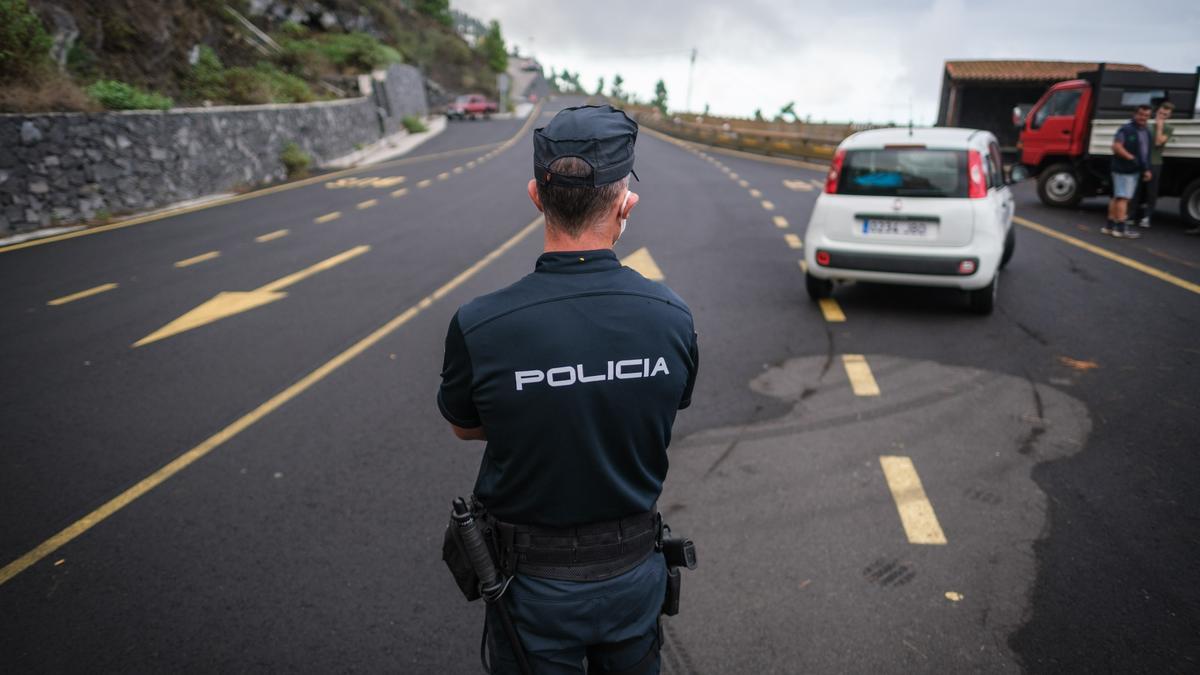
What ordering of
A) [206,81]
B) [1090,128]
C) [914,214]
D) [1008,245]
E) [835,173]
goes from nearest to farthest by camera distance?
[914,214]
[835,173]
[1008,245]
[1090,128]
[206,81]

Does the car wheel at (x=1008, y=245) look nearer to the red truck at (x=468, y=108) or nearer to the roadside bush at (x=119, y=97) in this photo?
the roadside bush at (x=119, y=97)

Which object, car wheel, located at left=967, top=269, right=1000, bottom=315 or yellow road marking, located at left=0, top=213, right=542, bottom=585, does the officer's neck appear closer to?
yellow road marking, located at left=0, top=213, right=542, bottom=585

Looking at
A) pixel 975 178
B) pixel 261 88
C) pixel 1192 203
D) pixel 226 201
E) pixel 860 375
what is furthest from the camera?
pixel 261 88

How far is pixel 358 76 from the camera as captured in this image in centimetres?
Result: 3186

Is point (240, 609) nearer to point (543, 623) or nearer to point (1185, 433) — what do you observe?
point (543, 623)

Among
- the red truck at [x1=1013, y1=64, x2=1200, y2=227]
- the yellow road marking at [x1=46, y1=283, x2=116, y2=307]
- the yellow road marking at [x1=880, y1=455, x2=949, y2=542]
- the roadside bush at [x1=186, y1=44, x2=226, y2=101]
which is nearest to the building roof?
the red truck at [x1=1013, y1=64, x2=1200, y2=227]

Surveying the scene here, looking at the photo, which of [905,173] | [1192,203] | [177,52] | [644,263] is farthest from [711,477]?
[177,52]

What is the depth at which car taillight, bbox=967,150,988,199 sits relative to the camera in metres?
6.58

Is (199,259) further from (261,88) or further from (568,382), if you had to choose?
(261,88)

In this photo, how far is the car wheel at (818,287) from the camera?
7.56 meters

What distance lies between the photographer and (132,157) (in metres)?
14.1

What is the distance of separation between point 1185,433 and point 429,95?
60.1 metres

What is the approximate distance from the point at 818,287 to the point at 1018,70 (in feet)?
97.6

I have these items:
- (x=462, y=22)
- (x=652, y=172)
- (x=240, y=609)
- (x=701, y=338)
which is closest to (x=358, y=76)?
(x=652, y=172)
